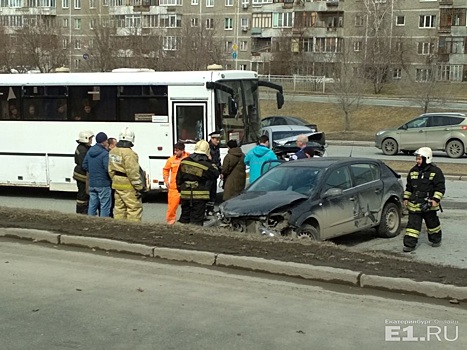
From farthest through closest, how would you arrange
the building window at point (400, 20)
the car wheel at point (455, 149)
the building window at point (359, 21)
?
the building window at point (359, 21) → the building window at point (400, 20) → the car wheel at point (455, 149)

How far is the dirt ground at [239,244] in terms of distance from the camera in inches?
336

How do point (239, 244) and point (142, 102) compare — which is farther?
point (142, 102)

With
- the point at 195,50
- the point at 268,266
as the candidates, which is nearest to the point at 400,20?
the point at 195,50

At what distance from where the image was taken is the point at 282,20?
80188 millimetres

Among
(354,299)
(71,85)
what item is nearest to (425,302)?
(354,299)

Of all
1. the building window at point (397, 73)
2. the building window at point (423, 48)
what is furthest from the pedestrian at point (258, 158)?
the building window at point (423, 48)

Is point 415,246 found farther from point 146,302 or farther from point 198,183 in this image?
point 146,302

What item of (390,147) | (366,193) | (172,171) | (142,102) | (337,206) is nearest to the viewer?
(337,206)

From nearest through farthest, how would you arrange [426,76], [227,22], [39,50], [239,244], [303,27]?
[239,244]
[39,50]
[426,76]
[303,27]
[227,22]

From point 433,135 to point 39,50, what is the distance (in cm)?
2870

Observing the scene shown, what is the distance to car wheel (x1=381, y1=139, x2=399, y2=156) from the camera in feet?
96.4

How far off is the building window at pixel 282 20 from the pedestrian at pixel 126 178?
7034 centimetres

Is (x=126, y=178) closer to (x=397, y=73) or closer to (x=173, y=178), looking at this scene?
(x=173, y=178)

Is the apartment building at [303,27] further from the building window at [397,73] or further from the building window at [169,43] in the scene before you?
the building window at [169,43]
